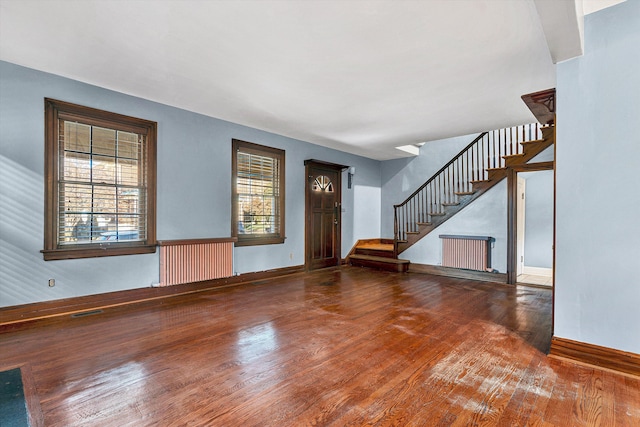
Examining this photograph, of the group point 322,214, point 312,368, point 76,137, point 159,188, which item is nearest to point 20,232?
point 76,137

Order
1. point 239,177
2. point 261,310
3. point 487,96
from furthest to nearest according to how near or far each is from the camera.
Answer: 1. point 239,177
2. point 487,96
3. point 261,310

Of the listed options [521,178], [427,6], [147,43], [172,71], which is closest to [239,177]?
[172,71]

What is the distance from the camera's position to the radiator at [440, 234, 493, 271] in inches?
232

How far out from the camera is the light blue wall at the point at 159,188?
338 cm

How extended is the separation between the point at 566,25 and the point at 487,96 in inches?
80.1

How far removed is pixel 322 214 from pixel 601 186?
507 centimetres

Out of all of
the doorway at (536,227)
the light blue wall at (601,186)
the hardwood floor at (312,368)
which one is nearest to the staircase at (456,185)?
the doorway at (536,227)

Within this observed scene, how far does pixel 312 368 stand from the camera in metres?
2.41

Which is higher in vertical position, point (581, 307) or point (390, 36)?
point (390, 36)

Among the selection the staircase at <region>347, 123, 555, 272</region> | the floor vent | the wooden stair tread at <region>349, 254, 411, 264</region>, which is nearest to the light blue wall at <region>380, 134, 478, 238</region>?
the staircase at <region>347, 123, 555, 272</region>

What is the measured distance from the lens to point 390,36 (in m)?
2.75

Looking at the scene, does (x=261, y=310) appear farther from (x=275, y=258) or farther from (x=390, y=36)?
(x=390, y=36)

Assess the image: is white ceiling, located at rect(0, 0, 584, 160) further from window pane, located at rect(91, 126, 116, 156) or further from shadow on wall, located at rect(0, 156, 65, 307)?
shadow on wall, located at rect(0, 156, 65, 307)

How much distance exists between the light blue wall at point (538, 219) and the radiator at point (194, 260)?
6.03 m
